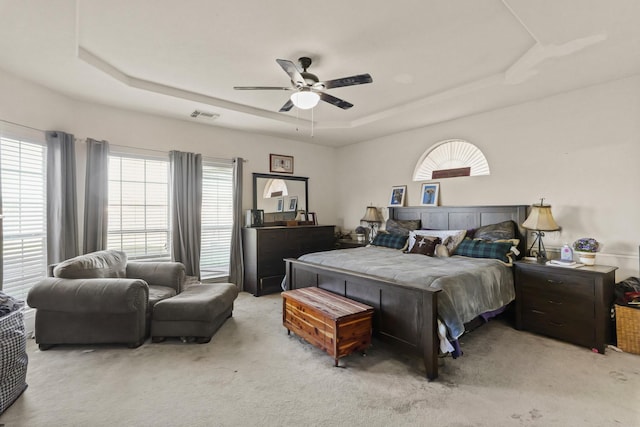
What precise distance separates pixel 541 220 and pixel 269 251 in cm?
373

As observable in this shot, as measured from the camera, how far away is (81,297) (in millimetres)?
2791

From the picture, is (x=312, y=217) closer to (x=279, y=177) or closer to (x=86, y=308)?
(x=279, y=177)

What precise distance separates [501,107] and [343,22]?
2.85 meters

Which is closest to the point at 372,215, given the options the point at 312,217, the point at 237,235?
the point at 312,217

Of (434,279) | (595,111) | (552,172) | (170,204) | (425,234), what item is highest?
(595,111)

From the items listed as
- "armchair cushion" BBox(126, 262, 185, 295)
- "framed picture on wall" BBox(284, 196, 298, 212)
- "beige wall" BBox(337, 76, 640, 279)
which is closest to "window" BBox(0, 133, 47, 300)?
"armchair cushion" BBox(126, 262, 185, 295)

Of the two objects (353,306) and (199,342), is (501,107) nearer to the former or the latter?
(353,306)

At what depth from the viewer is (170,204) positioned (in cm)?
456

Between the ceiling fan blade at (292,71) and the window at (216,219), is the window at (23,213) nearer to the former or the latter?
the window at (216,219)

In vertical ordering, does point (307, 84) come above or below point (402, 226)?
above

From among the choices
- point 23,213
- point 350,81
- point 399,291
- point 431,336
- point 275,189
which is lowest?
point 431,336

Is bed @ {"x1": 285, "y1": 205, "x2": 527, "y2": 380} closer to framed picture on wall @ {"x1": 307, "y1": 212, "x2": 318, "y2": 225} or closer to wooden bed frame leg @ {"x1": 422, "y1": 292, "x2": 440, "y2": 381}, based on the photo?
wooden bed frame leg @ {"x1": 422, "y1": 292, "x2": 440, "y2": 381}

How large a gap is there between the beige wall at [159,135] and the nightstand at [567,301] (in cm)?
392

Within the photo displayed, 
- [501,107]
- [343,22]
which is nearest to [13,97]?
[343,22]
